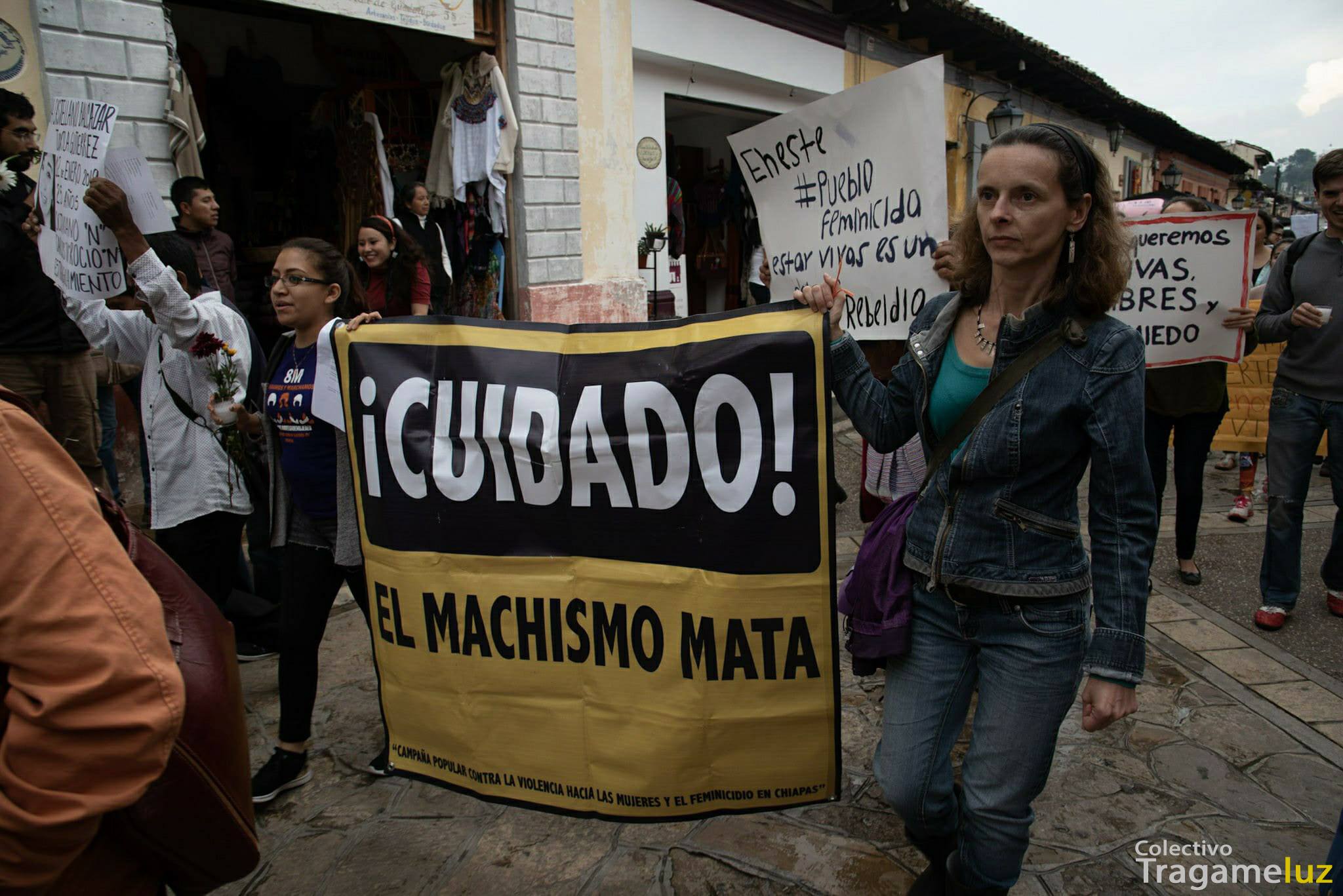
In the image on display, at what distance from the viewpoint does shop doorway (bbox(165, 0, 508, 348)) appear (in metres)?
7.66

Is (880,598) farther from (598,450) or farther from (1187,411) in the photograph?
(1187,411)

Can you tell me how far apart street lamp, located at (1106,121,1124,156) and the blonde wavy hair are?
23.3 meters

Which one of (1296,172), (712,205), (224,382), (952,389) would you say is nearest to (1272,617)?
(952,389)

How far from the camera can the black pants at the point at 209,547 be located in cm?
351

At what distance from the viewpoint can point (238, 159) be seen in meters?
8.09

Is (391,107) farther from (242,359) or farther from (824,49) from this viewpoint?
(824,49)

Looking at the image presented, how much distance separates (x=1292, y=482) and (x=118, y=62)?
7.12m

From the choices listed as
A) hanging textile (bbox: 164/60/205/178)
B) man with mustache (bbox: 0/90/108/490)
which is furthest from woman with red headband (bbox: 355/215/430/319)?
man with mustache (bbox: 0/90/108/490)

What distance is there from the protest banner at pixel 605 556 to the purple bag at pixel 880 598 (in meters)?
0.07

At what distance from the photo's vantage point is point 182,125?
564cm

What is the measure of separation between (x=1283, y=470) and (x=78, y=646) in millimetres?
5174

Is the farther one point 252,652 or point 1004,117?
point 1004,117

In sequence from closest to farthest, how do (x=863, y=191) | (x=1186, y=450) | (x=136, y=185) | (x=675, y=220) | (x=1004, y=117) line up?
(x=863, y=191) < (x=136, y=185) < (x=1186, y=450) < (x=675, y=220) < (x=1004, y=117)

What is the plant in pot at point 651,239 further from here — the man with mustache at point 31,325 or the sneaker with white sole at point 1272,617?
the sneaker with white sole at point 1272,617
